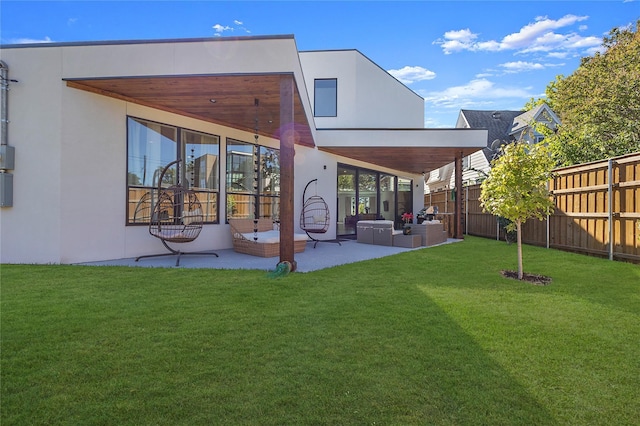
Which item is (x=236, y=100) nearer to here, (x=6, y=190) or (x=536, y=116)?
(x=6, y=190)

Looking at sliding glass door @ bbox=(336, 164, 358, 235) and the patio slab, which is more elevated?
sliding glass door @ bbox=(336, 164, 358, 235)

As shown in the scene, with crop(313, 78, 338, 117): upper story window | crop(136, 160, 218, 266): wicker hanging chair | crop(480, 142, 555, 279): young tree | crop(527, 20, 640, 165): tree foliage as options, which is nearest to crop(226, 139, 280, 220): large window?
crop(136, 160, 218, 266): wicker hanging chair

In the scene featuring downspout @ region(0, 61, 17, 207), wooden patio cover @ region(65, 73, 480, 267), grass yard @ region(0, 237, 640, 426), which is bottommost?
grass yard @ region(0, 237, 640, 426)

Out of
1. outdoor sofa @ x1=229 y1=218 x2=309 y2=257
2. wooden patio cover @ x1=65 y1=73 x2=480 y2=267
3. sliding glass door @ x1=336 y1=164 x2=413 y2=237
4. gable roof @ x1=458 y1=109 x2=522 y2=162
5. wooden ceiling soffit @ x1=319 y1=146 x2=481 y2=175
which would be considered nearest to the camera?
wooden patio cover @ x1=65 y1=73 x2=480 y2=267

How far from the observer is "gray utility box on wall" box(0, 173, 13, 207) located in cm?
536

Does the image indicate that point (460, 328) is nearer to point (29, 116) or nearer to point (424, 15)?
point (29, 116)

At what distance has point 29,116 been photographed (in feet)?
18.1

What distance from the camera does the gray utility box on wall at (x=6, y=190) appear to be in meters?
5.36

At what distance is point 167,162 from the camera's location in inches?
272

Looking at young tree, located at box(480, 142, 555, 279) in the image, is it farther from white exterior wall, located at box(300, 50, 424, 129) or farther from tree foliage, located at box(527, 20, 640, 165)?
tree foliage, located at box(527, 20, 640, 165)

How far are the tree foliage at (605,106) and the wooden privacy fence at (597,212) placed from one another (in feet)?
14.0

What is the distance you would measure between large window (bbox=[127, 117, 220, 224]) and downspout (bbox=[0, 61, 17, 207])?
1.61m

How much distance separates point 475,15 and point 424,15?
3.81ft

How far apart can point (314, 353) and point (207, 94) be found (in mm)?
5069
